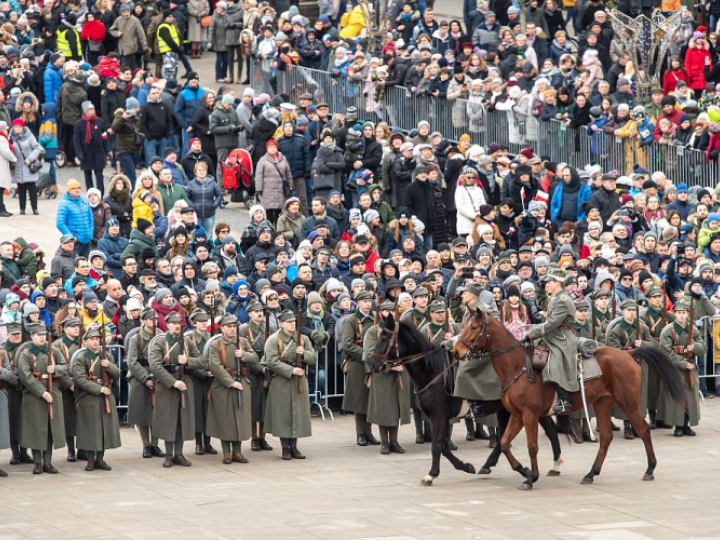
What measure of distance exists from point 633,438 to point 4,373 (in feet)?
25.3

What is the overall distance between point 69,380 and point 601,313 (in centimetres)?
680

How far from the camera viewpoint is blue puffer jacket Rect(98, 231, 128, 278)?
23.4 metres

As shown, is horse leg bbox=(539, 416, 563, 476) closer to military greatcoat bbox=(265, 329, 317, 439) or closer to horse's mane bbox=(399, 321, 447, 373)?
horse's mane bbox=(399, 321, 447, 373)

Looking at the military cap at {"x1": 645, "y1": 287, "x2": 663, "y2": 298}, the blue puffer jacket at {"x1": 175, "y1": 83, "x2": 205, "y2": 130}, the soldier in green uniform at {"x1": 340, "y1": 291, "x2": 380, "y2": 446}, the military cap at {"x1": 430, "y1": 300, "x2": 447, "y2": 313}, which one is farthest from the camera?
the blue puffer jacket at {"x1": 175, "y1": 83, "x2": 205, "y2": 130}

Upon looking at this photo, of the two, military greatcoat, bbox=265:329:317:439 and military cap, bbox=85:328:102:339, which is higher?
military cap, bbox=85:328:102:339

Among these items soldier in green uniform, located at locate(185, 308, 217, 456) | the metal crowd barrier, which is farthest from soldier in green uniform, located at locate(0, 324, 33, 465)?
the metal crowd barrier

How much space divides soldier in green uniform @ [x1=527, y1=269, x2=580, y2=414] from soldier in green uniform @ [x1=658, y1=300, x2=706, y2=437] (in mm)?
2925

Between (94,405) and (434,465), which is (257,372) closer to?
(94,405)

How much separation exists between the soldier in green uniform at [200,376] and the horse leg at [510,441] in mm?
3582

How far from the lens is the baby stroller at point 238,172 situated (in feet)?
93.1

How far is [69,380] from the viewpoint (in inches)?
749

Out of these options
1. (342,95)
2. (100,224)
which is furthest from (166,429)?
(342,95)

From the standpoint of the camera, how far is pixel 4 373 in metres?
18.8

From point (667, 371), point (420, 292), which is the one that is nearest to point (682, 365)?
point (667, 371)
